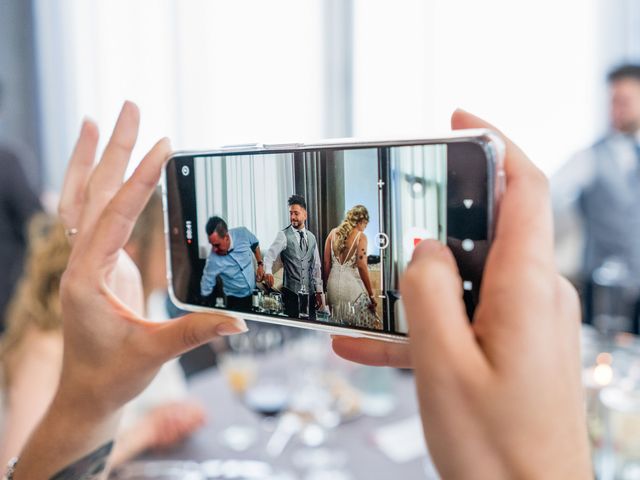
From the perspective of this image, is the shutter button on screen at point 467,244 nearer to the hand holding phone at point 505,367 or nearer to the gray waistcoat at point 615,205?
the hand holding phone at point 505,367

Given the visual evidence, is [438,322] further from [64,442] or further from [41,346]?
[41,346]

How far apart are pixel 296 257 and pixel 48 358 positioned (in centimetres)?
77

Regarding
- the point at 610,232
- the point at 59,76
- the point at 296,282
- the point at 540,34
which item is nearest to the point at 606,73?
the point at 540,34

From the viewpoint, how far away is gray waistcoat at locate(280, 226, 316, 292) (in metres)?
0.50

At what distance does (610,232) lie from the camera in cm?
→ 259

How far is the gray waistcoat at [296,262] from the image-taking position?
0.50 meters

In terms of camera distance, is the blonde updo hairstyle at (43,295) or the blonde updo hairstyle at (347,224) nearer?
the blonde updo hairstyle at (347,224)

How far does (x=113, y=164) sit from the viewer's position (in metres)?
0.56

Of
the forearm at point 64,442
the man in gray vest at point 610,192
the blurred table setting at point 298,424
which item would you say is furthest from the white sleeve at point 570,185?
the forearm at point 64,442

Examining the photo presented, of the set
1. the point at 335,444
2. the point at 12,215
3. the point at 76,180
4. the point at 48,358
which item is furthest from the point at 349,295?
the point at 12,215

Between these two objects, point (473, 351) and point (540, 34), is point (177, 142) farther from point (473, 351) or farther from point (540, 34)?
point (473, 351)

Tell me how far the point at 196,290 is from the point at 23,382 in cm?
64

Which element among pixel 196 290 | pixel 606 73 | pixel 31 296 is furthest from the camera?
pixel 606 73

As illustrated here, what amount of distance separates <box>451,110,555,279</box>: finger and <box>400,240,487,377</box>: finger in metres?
0.04
